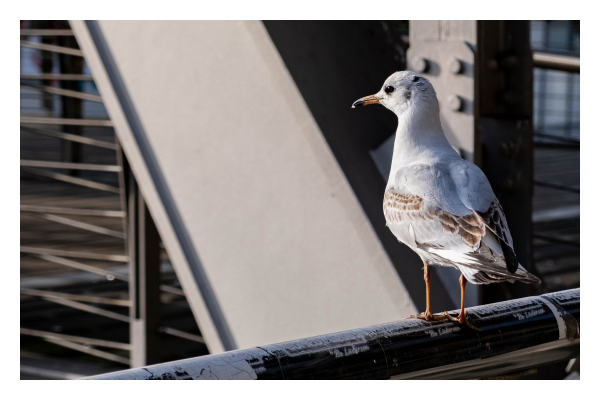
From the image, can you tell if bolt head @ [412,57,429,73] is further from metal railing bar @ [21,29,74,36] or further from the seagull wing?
metal railing bar @ [21,29,74,36]

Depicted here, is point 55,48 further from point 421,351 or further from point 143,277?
point 421,351

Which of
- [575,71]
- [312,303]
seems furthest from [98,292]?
[575,71]

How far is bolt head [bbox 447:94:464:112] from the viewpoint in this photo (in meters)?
1.40

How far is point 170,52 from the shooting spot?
1700 millimetres

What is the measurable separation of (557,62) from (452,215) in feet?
3.83

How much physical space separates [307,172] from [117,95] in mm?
620

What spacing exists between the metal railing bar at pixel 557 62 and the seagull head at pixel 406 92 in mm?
1030

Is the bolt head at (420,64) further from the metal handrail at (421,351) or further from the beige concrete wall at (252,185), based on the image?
the metal handrail at (421,351)

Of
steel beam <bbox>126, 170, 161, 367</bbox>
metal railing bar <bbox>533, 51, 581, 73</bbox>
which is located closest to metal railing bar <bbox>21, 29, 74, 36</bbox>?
steel beam <bbox>126, 170, 161, 367</bbox>

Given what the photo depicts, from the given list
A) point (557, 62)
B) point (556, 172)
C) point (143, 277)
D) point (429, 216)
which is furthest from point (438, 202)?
point (556, 172)

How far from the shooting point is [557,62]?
1.79m

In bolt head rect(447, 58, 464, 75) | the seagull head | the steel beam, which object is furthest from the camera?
the steel beam

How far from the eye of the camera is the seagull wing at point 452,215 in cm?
78

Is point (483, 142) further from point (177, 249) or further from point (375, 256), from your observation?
point (177, 249)
